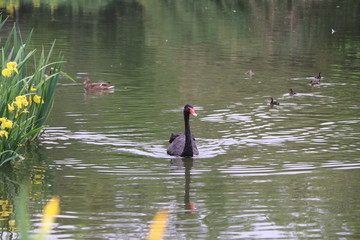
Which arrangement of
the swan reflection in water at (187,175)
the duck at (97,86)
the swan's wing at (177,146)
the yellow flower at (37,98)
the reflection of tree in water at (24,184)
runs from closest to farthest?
the reflection of tree in water at (24,184) < the swan reflection in water at (187,175) < the yellow flower at (37,98) < the swan's wing at (177,146) < the duck at (97,86)

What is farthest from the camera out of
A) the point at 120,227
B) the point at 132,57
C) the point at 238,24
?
the point at 238,24

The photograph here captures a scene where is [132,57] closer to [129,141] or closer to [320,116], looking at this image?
[320,116]

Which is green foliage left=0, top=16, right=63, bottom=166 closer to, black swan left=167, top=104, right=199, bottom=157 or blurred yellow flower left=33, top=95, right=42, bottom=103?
blurred yellow flower left=33, top=95, right=42, bottom=103

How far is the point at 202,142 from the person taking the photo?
13.5m

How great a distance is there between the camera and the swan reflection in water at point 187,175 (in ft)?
30.4

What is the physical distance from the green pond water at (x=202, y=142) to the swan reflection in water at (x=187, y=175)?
2cm

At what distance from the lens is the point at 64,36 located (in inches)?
1190

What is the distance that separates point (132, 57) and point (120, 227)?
55.6 feet

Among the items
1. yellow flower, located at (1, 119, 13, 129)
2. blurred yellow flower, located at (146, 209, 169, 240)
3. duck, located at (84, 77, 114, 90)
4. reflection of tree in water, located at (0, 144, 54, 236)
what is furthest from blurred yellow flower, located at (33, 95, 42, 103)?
duck, located at (84, 77, 114, 90)

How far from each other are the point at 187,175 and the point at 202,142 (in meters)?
2.39

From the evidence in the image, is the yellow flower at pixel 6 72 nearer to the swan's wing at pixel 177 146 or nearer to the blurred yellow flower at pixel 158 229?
the blurred yellow flower at pixel 158 229

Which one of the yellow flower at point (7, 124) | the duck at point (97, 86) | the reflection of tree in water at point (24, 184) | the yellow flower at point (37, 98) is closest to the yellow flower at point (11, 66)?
the yellow flower at point (7, 124)

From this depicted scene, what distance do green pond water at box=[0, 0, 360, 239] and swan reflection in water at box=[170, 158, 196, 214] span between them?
0.9 inches

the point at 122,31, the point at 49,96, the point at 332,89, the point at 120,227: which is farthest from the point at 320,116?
the point at 122,31
